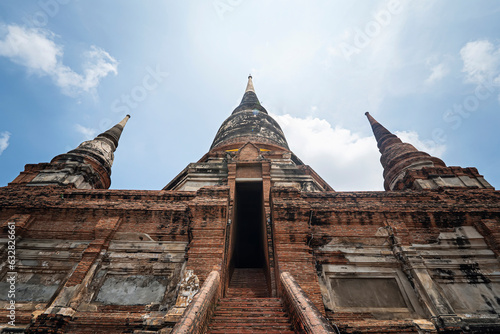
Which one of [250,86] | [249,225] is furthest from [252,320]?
[250,86]

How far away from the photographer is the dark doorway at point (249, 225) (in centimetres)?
1013

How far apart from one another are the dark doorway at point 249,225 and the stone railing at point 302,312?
540 centimetres

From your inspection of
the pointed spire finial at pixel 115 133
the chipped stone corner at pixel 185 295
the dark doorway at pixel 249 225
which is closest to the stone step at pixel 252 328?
the chipped stone corner at pixel 185 295

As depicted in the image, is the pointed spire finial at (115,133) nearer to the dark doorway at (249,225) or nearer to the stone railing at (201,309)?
the dark doorway at (249,225)

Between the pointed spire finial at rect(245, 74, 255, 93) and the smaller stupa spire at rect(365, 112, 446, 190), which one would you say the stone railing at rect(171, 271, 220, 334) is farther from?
the pointed spire finial at rect(245, 74, 255, 93)

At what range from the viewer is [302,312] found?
354cm

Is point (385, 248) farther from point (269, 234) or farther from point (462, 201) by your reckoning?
point (462, 201)

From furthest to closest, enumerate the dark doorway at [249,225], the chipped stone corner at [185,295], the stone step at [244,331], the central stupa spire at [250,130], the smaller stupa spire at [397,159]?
the central stupa spire at [250,130] → the smaller stupa spire at [397,159] → the dark doorway at [249,225] → the chipped stone corner at [185,295] → the stone step at [244,331]

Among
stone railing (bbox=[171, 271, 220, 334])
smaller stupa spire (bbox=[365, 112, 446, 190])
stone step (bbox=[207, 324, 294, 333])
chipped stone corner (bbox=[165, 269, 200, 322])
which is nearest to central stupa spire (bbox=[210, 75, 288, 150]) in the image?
smaller stupa spire (bbox=[365, 112, 446, 190])

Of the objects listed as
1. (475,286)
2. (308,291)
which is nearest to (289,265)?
(308,291)

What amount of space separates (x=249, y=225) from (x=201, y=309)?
7.58 m

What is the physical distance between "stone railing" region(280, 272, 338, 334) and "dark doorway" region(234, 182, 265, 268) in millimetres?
5400

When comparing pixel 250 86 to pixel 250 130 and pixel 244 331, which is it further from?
pixel 244 331

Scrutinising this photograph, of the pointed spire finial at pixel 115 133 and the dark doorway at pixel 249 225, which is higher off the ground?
the pointed spire finial at pixel 115 133
